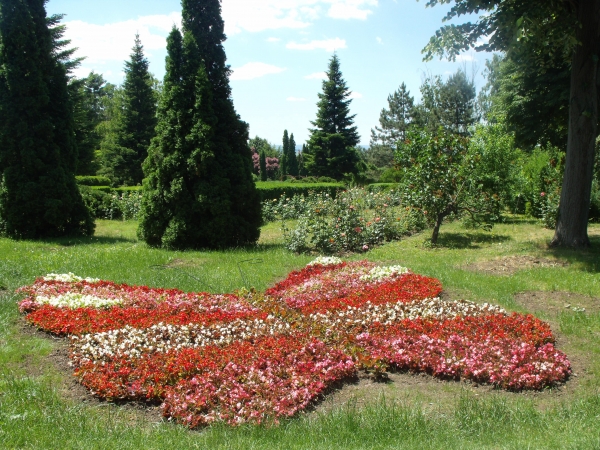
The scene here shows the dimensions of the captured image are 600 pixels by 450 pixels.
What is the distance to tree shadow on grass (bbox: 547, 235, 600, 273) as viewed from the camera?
9130 millimetres

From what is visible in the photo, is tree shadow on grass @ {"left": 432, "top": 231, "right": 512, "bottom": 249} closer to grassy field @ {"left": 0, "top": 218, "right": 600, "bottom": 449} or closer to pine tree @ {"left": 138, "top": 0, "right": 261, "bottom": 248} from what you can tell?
grassy field @ {"left": 0, "top": 218, "right": 600, "bottom": 449}

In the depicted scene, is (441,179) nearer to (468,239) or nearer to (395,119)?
(468,239)

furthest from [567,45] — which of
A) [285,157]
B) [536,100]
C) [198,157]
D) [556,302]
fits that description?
[285,157]

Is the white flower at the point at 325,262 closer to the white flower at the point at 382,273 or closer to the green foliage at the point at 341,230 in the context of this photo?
the white flower at the point at 382,273

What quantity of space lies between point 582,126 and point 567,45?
190cm

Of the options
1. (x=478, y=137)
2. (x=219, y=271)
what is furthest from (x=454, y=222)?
(x=219, y=271)

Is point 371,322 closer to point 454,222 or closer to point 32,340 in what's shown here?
point 32,340

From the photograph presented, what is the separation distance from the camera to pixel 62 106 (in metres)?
13.6

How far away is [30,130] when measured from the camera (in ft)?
42.7

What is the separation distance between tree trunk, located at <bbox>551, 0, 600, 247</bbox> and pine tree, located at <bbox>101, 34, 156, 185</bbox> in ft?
87.4

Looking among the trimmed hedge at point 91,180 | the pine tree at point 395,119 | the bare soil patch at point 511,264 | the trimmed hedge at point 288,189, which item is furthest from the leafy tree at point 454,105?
the bare soil patch at point 511,264

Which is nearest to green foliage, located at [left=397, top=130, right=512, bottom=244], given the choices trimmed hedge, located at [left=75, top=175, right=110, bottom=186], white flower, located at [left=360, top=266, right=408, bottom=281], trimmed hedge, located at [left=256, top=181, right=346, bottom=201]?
white flower, located at [left=360, top=266, right=408, bottom=281]

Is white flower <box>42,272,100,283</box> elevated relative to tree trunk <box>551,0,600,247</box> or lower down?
lower down

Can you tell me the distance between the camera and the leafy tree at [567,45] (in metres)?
9.41
